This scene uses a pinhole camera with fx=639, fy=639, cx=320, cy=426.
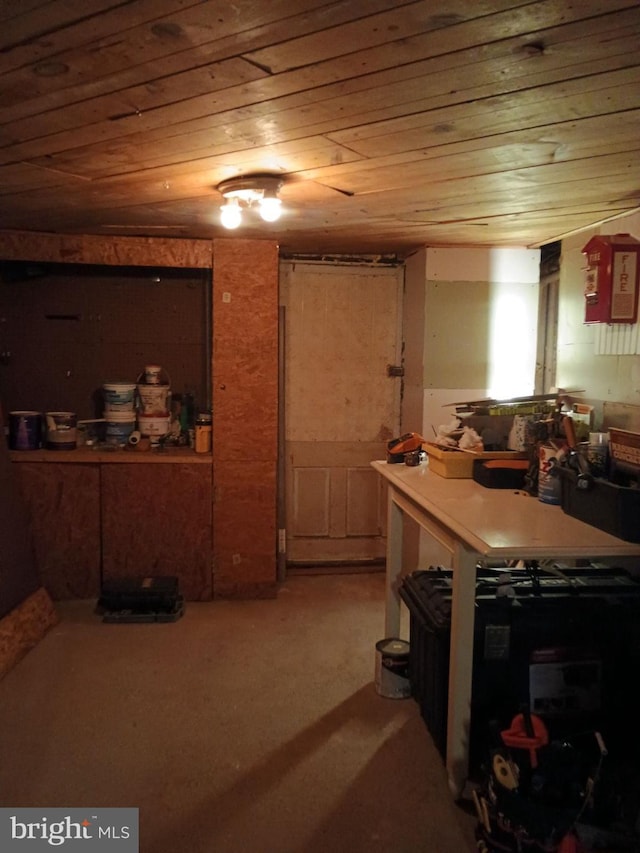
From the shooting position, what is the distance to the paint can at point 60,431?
12.3ft

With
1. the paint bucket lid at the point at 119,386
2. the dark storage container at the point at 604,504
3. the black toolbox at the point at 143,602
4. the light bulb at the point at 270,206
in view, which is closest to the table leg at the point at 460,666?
the dark storage container at the point at 604,504

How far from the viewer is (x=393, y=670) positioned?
107 inches

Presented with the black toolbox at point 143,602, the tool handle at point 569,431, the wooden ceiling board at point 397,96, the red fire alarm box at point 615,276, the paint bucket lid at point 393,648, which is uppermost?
the wooden ceiling board at point 397,96

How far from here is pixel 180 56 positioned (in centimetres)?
144

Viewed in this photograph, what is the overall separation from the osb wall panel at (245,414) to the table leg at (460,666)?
190 cm

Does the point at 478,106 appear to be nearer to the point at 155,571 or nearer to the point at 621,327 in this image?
the point at 621,327

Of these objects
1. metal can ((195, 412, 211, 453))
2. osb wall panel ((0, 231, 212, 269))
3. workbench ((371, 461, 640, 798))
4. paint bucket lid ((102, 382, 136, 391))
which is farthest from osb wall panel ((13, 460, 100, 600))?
workbench ((371, 461, 640, 798))

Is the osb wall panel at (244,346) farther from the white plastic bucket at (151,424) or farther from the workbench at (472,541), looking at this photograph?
the workbench at (472,541)

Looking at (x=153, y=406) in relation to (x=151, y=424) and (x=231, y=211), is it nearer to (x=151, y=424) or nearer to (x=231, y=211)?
(x=151, y=424)

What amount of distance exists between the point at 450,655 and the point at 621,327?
162cm

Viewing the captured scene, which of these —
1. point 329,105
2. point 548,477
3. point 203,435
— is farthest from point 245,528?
point 329,105

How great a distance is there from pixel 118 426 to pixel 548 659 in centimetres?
273

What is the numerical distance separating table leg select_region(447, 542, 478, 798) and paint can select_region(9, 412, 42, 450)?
2.73 metres
